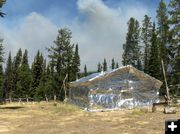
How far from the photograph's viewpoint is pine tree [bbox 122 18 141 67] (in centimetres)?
9594

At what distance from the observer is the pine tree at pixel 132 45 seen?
315ft

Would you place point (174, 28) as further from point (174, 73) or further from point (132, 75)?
point (132, 75)

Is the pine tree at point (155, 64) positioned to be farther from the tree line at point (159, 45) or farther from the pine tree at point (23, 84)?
the pine tree at point (23, 84)

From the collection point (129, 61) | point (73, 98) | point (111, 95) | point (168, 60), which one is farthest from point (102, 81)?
point (129, 61)

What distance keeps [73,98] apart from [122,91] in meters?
9.09

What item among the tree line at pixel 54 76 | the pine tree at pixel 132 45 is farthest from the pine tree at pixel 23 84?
the pine tree at pixel 132 45

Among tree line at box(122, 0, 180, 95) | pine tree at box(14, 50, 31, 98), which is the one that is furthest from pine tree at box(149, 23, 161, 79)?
pine tree at box(14, 50, 31, 98)

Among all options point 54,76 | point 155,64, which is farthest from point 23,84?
Answer: point 155,64

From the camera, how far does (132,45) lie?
95.9 m

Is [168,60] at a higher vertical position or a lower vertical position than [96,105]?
higher

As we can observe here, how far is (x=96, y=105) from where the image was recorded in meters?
39.6

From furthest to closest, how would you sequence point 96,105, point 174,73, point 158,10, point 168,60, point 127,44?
point 127,44 < point 158,10 < point 168,60 < point 174,73 < point 96,105

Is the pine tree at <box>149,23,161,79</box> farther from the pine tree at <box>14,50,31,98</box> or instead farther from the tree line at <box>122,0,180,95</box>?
the pine tree at <box>14,50,31,98</box>

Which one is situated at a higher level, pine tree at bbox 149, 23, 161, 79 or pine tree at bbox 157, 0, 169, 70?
pine tree at bbox 157, 0, 169, 70
